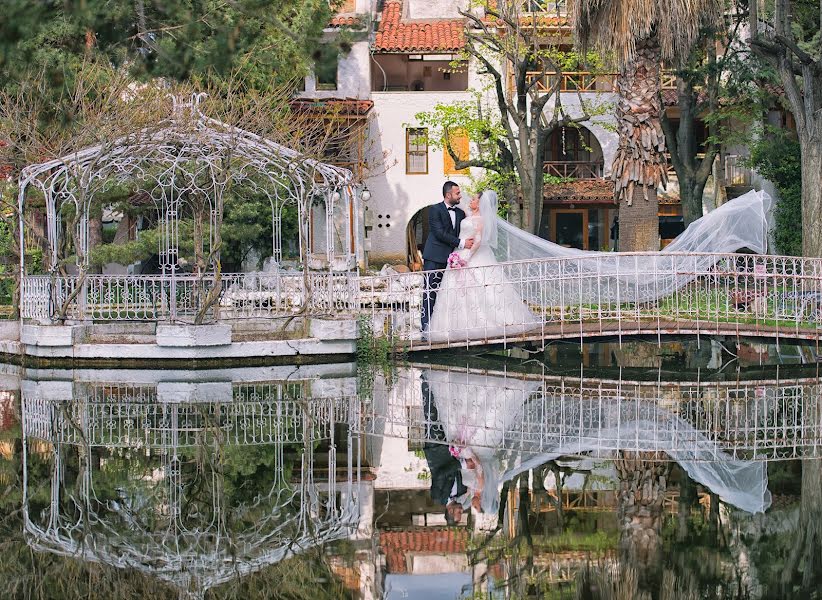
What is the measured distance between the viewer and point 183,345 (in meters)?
19.3

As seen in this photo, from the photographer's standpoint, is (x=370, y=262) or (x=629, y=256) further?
(x=370, y=262)

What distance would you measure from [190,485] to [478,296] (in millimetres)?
10735

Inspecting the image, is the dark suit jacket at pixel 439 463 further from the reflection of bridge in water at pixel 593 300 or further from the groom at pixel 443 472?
the reflection of bridge in water at pixel 593 300

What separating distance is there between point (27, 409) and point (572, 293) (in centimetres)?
886

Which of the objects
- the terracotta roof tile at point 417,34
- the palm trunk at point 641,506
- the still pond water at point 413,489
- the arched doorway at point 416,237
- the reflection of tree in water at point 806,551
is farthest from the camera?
the arched doorway at point 416,237

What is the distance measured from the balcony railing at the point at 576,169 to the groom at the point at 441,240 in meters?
21.3

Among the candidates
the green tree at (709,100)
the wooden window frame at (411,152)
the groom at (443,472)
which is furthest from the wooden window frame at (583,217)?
the groom at (443,472)

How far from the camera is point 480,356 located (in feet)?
69.5

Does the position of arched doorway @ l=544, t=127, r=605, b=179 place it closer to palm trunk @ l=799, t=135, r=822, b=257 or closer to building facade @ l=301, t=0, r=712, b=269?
building facade @ l=301, t=0, r=712, b=269

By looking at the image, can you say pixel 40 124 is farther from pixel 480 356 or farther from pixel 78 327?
pixel 480 356

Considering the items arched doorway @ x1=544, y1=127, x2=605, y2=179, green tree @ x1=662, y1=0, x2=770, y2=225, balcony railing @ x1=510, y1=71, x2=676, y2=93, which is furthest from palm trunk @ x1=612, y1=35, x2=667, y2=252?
arched doorway @ x1=544, y1=127, x2=605, y2=179

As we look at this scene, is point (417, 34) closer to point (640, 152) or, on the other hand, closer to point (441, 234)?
point (640, 152)

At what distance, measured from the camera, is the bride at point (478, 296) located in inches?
795

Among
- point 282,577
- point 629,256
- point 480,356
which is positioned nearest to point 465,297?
point 480,356
